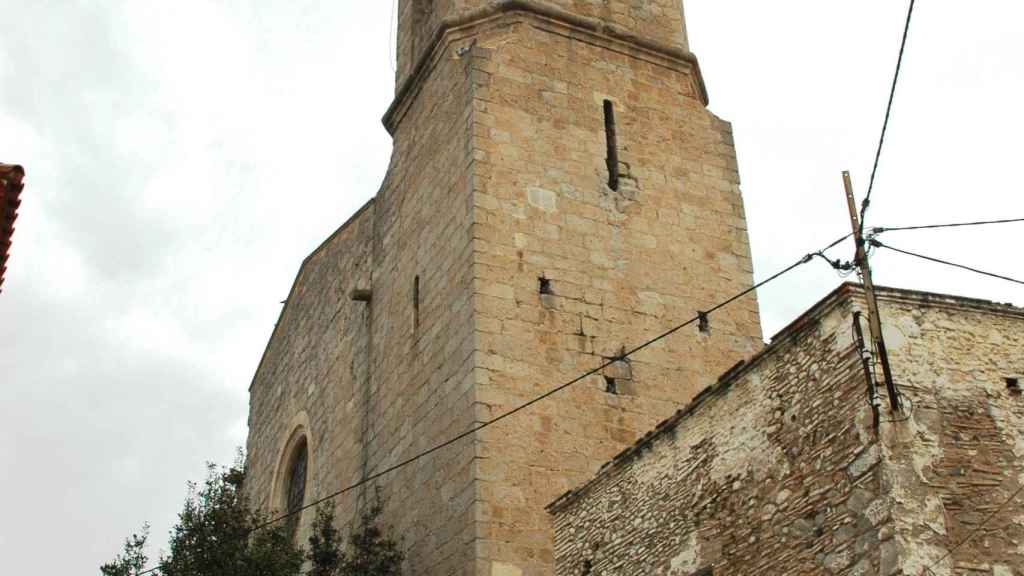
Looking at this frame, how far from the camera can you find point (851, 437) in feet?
22.6

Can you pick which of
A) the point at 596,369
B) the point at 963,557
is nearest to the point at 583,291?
the point at 596,369

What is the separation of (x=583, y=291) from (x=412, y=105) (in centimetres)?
428

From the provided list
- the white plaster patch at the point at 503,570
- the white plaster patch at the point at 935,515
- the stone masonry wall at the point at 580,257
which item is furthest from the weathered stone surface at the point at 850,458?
the stone masonry wall at the point at 580,257

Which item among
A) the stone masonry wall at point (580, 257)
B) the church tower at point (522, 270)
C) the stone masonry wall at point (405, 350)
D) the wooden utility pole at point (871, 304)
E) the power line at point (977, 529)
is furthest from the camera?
the stone masonry wall at point (405, 350)

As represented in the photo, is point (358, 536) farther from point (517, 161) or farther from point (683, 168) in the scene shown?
point (683, 168)

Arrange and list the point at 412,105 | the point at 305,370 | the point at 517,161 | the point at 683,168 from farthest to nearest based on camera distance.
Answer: the point at 305,370 → the point at 412,105 → the point at 683,168 → the point at 517,161

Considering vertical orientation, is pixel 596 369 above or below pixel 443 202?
below

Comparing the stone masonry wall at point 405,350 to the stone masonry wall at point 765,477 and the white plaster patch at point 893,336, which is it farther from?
the white plaster patch at point 893,336

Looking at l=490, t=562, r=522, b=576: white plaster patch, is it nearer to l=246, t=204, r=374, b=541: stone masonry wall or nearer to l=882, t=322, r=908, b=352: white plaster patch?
l=246, t=204, r=374, b=541: stone masonry wall

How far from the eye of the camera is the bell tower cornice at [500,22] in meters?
14.8

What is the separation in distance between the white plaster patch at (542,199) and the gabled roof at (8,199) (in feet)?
20.1

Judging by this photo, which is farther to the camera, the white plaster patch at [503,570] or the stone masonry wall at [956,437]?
the white plaster patch at [503,570]

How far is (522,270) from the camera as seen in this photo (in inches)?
504

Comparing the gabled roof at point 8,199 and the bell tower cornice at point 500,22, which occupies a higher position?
the bell tower cornice at point 500,22
